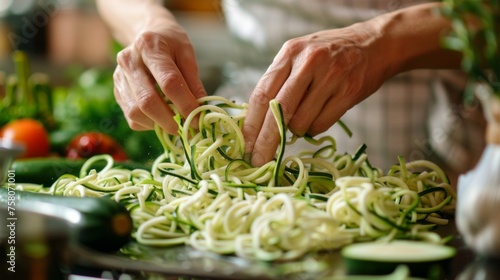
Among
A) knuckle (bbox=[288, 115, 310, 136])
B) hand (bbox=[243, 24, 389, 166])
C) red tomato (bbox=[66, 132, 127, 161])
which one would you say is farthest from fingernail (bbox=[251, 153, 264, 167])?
red tomato (bbox=[66, 132, 127, 161])

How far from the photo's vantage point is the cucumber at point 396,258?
1022 mm

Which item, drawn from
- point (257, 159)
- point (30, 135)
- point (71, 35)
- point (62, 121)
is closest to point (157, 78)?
point (257, 159)

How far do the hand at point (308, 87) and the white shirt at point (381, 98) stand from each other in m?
0.69

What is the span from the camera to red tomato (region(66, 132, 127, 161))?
95.7 inches

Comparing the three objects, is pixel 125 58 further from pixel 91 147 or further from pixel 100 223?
pixel 91 147

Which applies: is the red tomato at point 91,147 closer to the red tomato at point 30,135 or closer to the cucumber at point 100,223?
the red tomato at point 30,135

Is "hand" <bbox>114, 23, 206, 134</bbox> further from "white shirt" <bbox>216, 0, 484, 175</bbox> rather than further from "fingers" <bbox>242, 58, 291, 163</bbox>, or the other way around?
"white shirt" <bbox>216, 0, 484, 175</bbox>

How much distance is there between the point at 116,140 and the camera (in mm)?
2703

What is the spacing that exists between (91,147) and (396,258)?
160 cm

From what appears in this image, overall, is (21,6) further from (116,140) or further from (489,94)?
(489,94)

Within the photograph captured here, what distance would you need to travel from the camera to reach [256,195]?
1.34 m

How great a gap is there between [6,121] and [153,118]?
1384mm

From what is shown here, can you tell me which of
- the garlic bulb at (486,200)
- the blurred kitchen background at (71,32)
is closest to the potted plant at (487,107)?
the garlic bulb at (486,200)

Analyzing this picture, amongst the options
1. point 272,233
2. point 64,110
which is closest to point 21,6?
point 64,110
